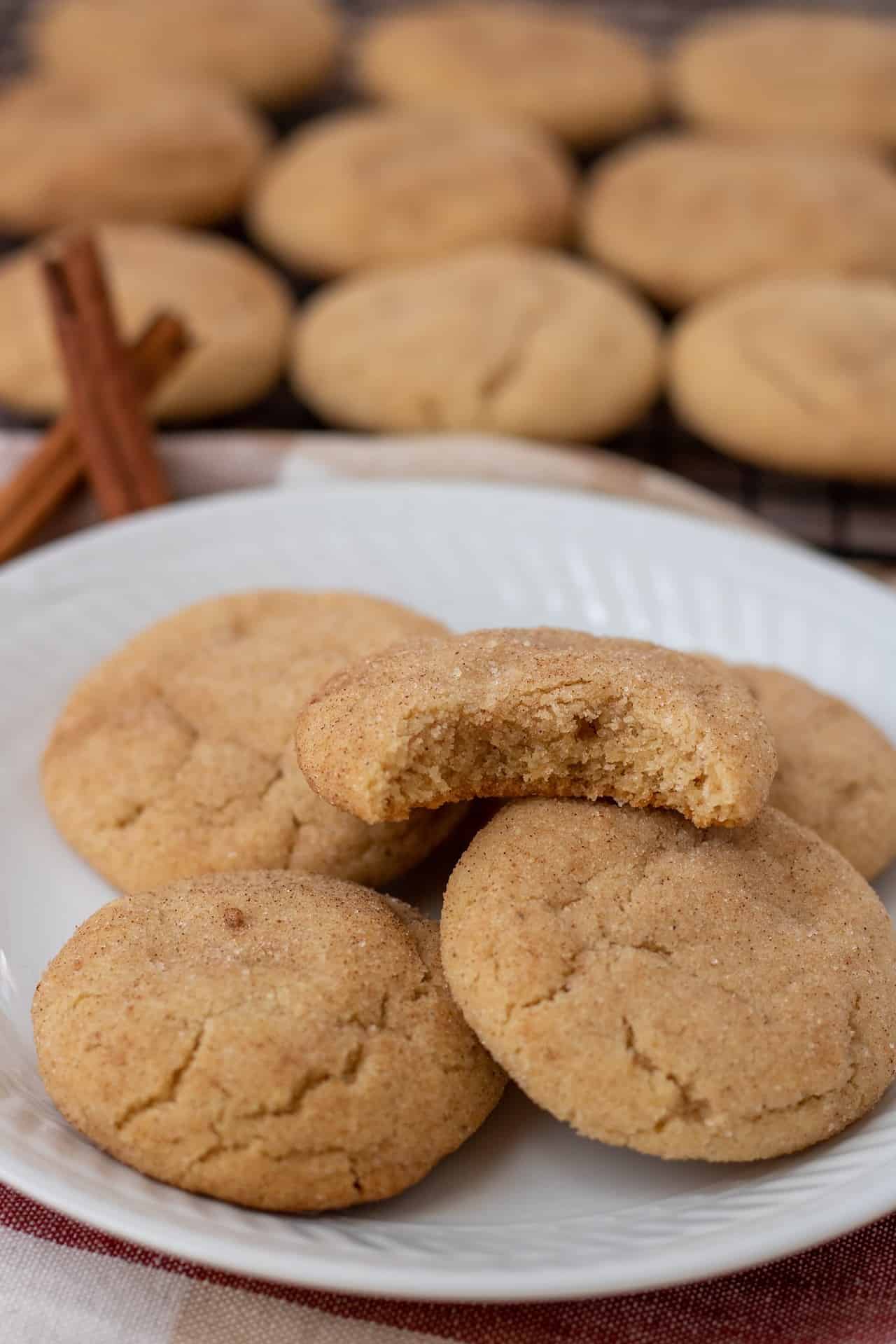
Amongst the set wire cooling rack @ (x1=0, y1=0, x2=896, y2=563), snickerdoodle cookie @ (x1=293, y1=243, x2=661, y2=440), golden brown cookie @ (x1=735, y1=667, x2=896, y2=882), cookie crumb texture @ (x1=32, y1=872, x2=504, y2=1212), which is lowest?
wire cooling rack @ (x1=0, y1=0, x2=896, y2=563)

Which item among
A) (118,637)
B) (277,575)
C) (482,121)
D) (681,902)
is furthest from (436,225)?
(681,902)

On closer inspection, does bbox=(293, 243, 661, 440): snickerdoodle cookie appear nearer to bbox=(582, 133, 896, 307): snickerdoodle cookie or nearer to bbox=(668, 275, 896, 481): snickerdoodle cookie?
bbox=(668, 275, 896, 481): snickerdoodle cookie

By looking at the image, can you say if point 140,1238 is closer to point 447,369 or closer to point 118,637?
point 118,637

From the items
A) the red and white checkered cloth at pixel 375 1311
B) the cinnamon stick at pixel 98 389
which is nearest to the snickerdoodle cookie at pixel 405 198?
the cinnamon stick at pixel 98 389

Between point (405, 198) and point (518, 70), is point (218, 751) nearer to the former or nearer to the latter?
point (405, 198)

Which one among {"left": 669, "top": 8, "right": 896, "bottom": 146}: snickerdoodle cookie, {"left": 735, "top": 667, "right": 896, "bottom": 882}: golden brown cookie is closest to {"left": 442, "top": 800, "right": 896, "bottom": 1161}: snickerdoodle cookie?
{"left": 735, "top": 667, "right": 896, "bottom": 882}: golden brown cookie

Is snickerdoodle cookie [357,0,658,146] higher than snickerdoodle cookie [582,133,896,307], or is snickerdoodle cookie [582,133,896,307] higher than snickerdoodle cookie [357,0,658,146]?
snickerdoodle cookie [357,0,658,146]
